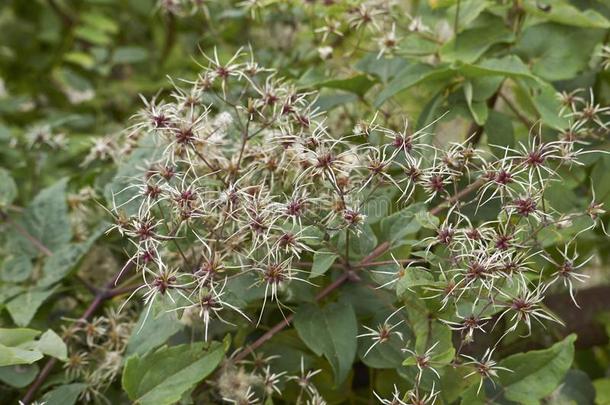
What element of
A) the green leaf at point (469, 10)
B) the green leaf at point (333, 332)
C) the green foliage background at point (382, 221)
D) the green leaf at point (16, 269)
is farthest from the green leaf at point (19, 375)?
the green leaf at point (469, 10)

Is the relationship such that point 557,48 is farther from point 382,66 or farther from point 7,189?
point 7,189

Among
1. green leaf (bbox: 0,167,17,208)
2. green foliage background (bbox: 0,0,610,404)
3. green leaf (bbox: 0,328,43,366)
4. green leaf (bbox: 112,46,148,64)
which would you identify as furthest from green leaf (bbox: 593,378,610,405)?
green leaf (bbox: 112,46,148,64)

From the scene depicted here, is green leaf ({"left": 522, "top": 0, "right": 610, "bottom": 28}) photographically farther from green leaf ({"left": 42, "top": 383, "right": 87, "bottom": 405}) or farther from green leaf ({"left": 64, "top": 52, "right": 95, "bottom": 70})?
green leaf ({"left": 64, "top": 52, "right": 95, "bottom": 70})

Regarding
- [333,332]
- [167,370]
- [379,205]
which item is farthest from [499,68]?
[167,370]

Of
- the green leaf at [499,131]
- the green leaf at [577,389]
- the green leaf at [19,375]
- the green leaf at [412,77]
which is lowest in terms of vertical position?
the green leaf at [577,389]

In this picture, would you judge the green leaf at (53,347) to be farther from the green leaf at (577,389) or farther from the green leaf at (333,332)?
the green leaf at (577,389)

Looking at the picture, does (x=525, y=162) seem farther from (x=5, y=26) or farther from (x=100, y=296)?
(x=5, y=26)
